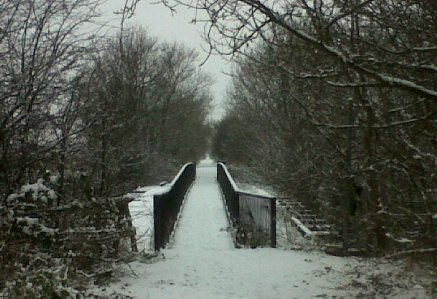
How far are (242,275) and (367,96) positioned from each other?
3.41 meters

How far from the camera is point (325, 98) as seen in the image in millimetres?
9500

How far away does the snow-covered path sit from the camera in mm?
5637

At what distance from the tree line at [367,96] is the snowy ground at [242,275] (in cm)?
77

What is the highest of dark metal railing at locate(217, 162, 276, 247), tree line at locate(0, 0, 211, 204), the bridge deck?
tree line at locate(0, 0, 211, 204)

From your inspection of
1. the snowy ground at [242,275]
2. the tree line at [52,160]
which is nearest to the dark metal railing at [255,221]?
the snowy ground at [242,275]

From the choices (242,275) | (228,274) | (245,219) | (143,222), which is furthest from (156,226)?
(143,222)

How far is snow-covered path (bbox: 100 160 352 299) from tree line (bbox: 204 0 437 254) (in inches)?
41.5

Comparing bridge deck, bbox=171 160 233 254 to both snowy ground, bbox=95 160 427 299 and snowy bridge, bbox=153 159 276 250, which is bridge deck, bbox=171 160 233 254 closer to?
snowy ground, bbox=95 160 427 299

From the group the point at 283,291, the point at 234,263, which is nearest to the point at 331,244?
the point at 234,263

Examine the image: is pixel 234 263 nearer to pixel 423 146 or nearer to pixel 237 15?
pixel 423 146

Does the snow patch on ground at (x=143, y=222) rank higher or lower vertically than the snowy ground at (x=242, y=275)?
higher

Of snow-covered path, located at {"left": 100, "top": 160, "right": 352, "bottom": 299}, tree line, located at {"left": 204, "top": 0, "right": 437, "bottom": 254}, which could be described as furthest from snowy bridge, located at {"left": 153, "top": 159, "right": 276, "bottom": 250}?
tree line, located at {"left": 204, "top": 0, "right": 437, "bottom": 254}

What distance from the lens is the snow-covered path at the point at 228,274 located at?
5637 millimetres

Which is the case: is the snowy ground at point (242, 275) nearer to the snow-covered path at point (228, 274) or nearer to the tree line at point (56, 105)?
the snow-covered path at point (228, 274)
